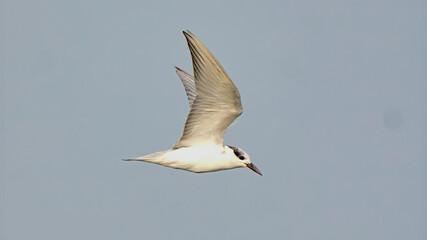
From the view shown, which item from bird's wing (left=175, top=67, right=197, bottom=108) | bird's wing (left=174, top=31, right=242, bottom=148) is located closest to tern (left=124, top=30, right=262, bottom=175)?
bird's wing (left=174, top=31, right=242, bottom=148)

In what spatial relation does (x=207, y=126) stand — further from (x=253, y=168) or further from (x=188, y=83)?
(x=188, y=83)

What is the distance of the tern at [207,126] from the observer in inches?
555

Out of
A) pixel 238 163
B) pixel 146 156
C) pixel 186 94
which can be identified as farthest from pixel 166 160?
pixel 186 94

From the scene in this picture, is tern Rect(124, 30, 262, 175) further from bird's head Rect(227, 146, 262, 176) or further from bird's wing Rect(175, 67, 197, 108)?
bird's wing Rect(175, 67, 197, 108)

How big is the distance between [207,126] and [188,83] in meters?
3.06

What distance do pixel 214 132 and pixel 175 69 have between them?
3507 mm

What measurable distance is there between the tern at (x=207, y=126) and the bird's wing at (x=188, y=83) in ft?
7.05

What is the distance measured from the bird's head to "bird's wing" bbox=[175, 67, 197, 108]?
211 cm

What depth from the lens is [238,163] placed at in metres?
16.4

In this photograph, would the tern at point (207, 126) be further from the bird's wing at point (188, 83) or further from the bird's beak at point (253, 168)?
the bird's wing at point (188, 83)

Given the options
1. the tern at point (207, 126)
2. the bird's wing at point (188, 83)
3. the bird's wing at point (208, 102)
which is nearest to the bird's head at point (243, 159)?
the tern at point (207, 126)

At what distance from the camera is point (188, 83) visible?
18.4 metres

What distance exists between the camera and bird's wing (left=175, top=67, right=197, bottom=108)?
59.3 feet

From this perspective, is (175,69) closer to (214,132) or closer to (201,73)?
(214,132)
